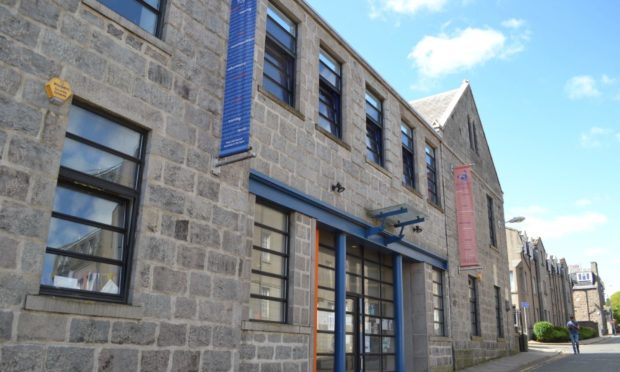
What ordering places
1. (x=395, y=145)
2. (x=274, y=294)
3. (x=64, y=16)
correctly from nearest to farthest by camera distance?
(x=64, y=16) → (x=274, y=294) → (x=395, y=145)

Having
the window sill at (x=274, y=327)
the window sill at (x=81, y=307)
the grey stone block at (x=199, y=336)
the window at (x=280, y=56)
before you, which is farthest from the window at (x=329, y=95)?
the window sill at (x=81, y=307)

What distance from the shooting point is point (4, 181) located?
5027 millimetres

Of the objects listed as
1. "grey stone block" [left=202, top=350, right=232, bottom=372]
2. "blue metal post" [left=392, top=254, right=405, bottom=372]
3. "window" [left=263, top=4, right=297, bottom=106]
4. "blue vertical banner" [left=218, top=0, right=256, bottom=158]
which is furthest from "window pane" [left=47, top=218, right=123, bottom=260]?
"blue metal post" [left=392, top=254, right=405, bottom=372]

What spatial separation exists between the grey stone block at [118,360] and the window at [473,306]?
544 inches

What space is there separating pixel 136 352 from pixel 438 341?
1028cm

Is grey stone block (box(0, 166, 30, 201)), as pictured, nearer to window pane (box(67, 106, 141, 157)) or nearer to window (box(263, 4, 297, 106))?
window pane (box(67, 106, 141, 157))

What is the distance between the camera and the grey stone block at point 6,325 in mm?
4758

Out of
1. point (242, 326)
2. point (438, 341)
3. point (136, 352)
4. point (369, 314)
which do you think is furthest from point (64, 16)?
point (438, 341)

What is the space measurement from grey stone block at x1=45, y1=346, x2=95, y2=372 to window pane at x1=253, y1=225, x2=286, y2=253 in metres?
3.66

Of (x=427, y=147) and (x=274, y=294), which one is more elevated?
(x=427, y=147)

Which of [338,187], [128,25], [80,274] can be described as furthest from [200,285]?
[338,187]

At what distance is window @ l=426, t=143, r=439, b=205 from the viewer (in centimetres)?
1641

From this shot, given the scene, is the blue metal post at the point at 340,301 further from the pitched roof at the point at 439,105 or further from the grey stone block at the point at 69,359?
the pitched roof at the point at 439,105

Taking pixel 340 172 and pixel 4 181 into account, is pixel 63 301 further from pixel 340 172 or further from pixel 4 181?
pixel 340 172
